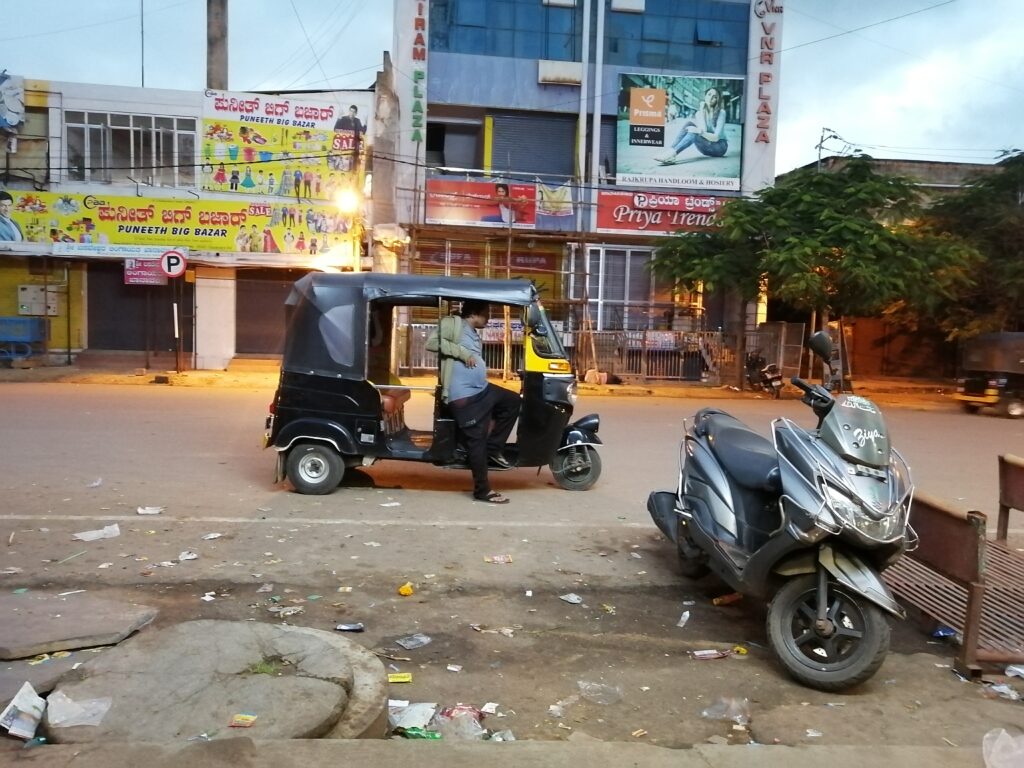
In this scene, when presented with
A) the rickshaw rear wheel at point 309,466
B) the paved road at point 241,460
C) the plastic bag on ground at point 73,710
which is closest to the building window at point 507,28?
the paved road at point 241,460

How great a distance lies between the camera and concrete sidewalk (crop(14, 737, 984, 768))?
2.74 m

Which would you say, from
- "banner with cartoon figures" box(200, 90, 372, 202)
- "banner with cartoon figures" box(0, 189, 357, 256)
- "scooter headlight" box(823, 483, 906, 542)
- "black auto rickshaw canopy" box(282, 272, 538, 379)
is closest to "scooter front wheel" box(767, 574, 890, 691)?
"scooter headlight" box(823, 483, 906, 542)

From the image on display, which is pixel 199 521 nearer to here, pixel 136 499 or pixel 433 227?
pixel 136 499

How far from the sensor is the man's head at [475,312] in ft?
24.7

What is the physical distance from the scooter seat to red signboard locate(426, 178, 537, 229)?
18.3 metres

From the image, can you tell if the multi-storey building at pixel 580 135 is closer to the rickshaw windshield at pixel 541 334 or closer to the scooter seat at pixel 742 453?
the rickshaw windshield at pixel 541 334

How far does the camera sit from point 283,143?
71.9 ft

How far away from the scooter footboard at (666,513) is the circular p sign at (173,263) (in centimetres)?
1616

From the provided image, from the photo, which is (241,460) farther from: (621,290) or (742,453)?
(621,290)

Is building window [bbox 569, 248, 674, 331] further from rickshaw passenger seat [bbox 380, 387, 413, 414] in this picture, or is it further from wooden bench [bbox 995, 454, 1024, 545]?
wooden bench [bbox 995, 454, 1024, 545]

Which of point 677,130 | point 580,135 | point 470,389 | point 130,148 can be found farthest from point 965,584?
point 130,148

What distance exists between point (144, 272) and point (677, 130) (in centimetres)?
1561

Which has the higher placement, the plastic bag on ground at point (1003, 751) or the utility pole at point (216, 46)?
the utility pole at point (216, 46)

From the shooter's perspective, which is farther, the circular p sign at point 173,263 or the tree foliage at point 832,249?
the circular p sign at point 173,263
